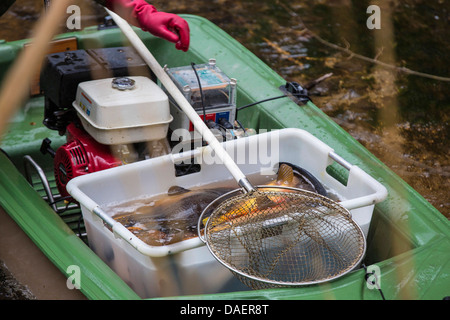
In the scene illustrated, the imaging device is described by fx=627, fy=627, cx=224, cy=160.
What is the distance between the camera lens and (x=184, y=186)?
2.14m

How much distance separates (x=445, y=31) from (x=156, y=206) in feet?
12.8

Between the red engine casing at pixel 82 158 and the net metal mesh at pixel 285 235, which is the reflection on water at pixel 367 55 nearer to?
the net metal mesh at pixel 285 235

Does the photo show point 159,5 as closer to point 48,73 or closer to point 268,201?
point 48,73

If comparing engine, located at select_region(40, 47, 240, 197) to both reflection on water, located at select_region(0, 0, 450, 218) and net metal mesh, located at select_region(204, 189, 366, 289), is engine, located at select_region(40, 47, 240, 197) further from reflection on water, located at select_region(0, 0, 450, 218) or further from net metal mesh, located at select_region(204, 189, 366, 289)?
reflection on water, located at select_region(0, 0, 450, 218)

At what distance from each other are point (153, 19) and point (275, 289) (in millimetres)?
943

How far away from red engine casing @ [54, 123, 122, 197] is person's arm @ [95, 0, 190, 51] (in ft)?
1.44

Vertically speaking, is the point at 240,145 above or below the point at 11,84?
below

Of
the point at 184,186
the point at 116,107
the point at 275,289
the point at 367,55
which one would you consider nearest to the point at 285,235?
the point at 275,289

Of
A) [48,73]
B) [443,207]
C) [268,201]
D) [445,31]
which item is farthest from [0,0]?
[445,31]

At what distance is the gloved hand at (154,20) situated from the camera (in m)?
2.01

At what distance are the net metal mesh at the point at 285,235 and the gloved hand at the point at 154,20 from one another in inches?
23.0

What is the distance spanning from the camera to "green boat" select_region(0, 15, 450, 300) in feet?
5.52

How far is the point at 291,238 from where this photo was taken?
185 centimetres
